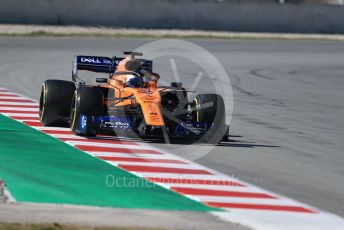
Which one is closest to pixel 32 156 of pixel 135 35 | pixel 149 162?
pixel 149 162

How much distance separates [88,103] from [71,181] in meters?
3.57

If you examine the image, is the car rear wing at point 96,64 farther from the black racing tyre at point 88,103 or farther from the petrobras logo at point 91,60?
the black racing tyre at point 88,103

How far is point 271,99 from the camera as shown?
2172cm

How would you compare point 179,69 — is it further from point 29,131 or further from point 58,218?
point 58,218

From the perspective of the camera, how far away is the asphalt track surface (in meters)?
11.6

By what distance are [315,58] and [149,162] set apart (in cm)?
2399

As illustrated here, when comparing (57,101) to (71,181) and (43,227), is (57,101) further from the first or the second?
(43,227)

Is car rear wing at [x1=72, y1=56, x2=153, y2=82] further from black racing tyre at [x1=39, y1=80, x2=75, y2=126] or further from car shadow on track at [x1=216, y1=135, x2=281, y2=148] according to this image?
car shadow on track at [x1=216, y1=135, x2=281, y2=148]

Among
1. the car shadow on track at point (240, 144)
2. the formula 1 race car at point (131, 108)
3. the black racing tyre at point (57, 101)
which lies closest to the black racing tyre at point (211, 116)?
the formula 1 race car at point (131, 108)

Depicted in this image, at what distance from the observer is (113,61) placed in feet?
52.6

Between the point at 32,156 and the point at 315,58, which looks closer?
the point at 32,156

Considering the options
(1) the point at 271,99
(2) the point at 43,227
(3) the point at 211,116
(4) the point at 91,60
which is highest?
(4) the point at 91,60

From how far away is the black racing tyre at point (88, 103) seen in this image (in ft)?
45.4

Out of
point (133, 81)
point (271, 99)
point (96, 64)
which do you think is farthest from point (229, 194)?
point (271, 99)
